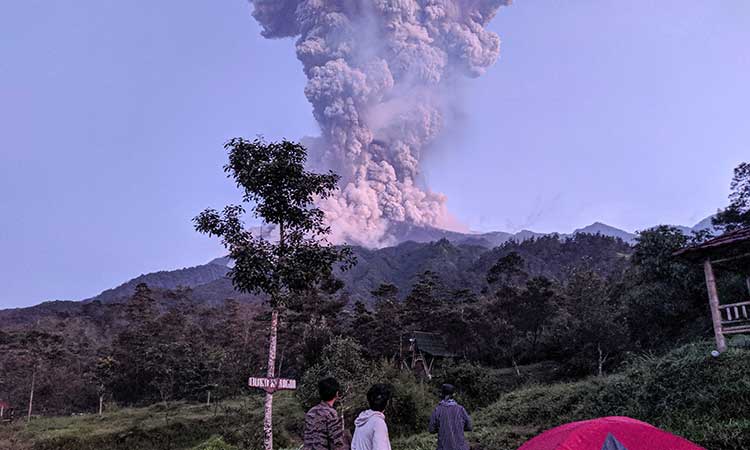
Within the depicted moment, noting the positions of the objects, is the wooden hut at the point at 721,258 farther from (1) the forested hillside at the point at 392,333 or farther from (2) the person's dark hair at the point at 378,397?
(2) the person's dark hair at the point at 378,397

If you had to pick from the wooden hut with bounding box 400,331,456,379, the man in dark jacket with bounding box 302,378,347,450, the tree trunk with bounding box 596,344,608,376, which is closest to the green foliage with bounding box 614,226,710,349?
the tree trunk with bounding box 596,344,608,376

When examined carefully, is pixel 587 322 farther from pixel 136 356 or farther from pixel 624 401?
pixel 136 356

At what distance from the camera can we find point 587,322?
27500 mm

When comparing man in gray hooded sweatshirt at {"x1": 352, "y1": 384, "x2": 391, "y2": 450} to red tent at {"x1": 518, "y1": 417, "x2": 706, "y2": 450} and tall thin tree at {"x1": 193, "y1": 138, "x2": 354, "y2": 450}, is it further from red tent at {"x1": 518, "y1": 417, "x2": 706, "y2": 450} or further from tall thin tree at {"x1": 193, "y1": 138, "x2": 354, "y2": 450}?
tall thin tree at {"x1": 193, "y1": 138, "x2": 354, "y2": 450}

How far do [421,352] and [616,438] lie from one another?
29724mm

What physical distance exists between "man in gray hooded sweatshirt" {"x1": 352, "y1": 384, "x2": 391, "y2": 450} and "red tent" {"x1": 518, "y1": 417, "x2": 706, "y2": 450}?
280 cm

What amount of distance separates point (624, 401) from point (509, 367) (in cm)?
2286

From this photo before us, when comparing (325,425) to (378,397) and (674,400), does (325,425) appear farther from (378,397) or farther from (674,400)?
(674,400)

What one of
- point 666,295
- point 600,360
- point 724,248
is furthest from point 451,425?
point 600,360

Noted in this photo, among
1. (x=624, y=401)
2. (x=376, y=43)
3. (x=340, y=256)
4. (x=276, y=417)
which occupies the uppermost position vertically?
(x=376, y=43)

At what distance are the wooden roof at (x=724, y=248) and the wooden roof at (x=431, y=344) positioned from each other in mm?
22789

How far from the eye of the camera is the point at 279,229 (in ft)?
43.2

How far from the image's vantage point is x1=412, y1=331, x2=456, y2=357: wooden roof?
3522 centimetres

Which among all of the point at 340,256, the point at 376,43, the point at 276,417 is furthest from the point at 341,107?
the point at 340,256
